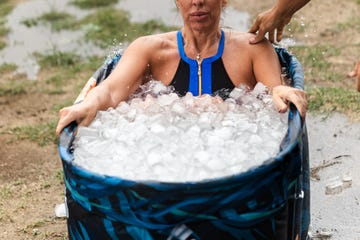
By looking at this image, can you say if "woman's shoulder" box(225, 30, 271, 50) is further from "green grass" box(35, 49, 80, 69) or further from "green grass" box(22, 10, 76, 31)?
"green grass" box(22, 10, 76, 31)

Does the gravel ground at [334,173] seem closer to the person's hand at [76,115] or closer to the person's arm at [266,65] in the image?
the person's arm at [266,65]

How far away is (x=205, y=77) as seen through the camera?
3.26 meters

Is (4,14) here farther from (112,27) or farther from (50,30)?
(112,27)

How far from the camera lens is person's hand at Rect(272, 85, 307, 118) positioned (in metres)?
2.58

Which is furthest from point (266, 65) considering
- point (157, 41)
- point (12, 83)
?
point (12, 83)

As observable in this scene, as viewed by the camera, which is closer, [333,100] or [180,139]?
[180,139]

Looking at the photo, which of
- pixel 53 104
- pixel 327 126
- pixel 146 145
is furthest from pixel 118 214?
pixel 53 104

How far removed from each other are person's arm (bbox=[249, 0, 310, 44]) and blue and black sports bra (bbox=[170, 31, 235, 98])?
0.20 metres

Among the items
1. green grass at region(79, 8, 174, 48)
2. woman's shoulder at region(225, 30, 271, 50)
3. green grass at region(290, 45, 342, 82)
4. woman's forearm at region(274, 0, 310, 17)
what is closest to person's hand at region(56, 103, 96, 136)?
woman's shoulder at region(225, 30, 271, 50)

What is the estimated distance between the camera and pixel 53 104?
5555mm

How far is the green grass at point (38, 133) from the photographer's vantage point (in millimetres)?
4885

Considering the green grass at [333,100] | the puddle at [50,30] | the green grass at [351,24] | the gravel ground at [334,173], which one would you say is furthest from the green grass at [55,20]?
the gravel ground at [334,173]

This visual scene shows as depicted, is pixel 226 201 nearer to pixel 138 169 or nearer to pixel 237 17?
pixel 138 169

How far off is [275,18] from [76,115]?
1.20 metres
